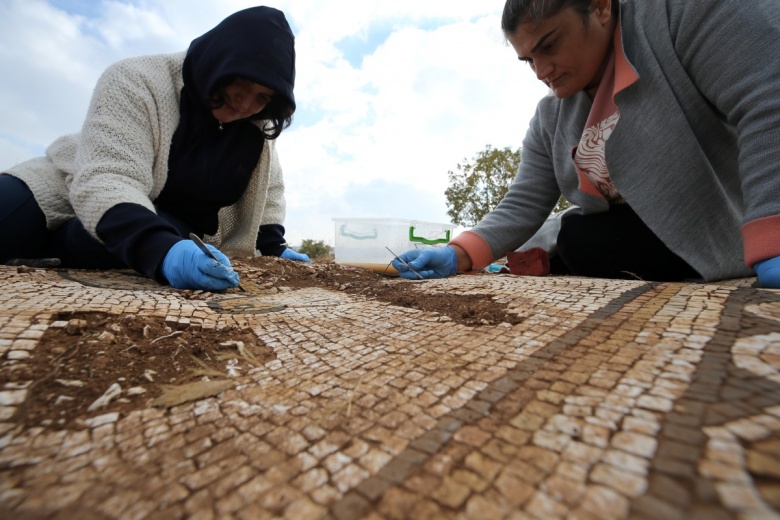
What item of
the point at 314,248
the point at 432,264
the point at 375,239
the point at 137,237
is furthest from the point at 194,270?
the point at 314,248

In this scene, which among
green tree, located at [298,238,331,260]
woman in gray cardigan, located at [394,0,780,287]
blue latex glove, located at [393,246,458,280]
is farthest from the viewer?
green tree, located at [298,238,331,260]

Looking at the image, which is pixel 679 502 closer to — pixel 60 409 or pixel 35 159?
pixel 60 409

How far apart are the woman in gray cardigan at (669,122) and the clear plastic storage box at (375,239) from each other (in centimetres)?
143

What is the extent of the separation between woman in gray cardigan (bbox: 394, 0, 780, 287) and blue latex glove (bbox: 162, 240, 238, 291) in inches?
31.3

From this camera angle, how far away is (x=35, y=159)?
1.54 metres

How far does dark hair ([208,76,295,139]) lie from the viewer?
4.79 feet

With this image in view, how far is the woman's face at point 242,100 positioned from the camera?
4.85 feet

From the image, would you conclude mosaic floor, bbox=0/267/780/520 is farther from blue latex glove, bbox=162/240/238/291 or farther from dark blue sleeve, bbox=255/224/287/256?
dark blue sleeve, bbox=255/224/287/256

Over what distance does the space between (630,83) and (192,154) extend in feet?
5.17

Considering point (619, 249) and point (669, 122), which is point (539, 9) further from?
point (619, 249)

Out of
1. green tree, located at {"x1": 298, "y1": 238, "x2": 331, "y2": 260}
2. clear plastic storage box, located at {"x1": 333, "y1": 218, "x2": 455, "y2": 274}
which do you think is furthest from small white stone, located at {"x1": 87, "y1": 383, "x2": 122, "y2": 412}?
green tree, located at {"x1": 298, "y1": 238, "x2": 331, "y2": 260}

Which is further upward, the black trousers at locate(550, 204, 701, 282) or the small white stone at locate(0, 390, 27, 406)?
the black trousers at locate(550, 204, 701, 282)

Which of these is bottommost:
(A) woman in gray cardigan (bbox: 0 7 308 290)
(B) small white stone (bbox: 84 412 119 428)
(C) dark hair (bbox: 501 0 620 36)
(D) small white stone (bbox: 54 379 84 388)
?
(B) small white stone (bbox: 84 412 119 428)

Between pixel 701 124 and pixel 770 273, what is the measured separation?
0.59m
